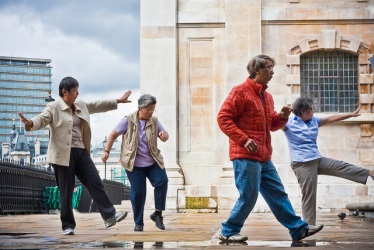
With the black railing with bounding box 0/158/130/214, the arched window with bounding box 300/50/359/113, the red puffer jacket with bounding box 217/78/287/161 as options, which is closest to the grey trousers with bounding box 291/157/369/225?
the red puffer jacket with bounding box 217/78/287/161

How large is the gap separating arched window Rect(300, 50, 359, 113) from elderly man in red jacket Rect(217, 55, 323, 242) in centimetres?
1282

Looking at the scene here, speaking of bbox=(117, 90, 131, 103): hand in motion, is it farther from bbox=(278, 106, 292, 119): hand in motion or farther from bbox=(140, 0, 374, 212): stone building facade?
bbox=(140, 0, 374, 212): stone building facade

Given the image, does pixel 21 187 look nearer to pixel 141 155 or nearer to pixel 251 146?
pixel 141 155

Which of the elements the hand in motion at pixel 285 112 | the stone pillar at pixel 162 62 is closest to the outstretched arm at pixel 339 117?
the hand in motion at pixel 285 112

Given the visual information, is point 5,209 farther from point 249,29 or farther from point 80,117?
A: point 80,117

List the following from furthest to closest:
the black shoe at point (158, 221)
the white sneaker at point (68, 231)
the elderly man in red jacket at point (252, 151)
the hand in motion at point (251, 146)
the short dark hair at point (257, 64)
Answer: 1. the black shoe at point (158, 221)
2. the white sneaker at point (68, 231)
3. the short dark hair at point (257, 64)
4. the elderly man in red jacket at point (252, 151)
5. the hand in motion at point (251, 146)

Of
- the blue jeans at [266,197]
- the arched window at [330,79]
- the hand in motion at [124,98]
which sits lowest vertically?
the blue jeans at [266,197]

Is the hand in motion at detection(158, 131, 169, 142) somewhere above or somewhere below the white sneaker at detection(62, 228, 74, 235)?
above

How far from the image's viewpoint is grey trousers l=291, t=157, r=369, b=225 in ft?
33.0

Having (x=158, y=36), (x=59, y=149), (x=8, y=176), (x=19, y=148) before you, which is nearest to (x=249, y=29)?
(x=158, y=36)

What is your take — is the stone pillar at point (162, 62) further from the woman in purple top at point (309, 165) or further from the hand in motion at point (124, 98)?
the woman in purple top at point (309, 165)

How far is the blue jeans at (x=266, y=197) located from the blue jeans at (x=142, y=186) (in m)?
2.82

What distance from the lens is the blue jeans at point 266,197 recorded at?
8.15 metres

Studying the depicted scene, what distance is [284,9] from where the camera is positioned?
21.1 metres
